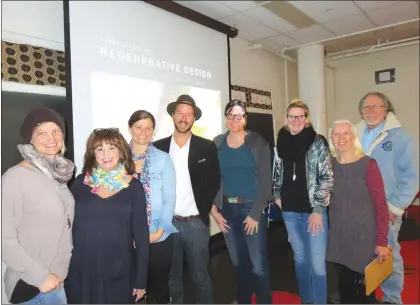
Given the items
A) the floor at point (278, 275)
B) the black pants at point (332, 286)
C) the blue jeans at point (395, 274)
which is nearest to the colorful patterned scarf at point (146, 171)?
the floor at point (278, 275)

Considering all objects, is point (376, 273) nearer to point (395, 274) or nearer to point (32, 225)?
point (395, 274)

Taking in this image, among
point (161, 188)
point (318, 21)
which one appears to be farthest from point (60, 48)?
point (318, 21)

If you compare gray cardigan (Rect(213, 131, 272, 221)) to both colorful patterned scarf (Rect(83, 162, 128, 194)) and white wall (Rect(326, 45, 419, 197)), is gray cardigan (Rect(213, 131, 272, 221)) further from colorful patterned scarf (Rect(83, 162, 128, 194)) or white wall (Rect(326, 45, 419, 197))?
colorful patterned scarf (Rect(83, 162, 128, 194))

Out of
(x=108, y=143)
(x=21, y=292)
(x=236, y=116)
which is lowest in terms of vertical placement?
(x=21, y=292)

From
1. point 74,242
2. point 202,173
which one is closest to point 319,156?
point 202,173

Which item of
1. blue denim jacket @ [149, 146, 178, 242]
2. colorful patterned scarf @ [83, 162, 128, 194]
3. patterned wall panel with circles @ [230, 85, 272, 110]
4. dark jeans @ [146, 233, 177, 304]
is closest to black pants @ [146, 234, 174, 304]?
dark jeans @ [146, 233, 177, 304]

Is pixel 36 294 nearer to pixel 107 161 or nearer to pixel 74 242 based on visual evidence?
pixel 74 242

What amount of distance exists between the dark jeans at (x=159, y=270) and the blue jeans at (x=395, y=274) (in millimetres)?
971

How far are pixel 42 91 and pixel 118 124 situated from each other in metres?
1.01

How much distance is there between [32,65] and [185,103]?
3.83 ft

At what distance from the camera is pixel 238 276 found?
4.82ft

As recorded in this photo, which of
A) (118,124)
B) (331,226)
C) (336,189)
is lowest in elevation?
(331,226)

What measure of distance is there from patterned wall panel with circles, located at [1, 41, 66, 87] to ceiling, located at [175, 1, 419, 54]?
107 cm

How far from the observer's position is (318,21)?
165cm
